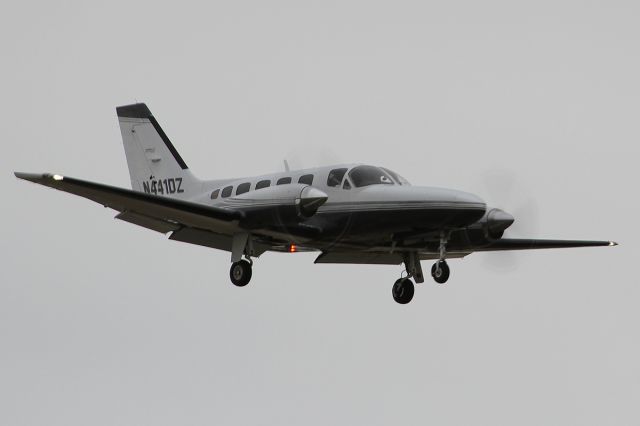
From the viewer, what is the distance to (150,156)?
33000mm

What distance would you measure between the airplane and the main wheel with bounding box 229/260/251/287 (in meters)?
0.02

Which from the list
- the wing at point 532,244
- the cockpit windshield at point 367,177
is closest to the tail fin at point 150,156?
the cockpit windshield at point 367,177

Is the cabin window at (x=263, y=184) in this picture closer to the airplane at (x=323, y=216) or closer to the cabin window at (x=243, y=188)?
the airplane at (x=323, y=216)

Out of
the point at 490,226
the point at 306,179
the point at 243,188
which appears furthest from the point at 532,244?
the point at 243,188

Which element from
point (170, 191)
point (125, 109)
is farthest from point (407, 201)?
point (125, 109)

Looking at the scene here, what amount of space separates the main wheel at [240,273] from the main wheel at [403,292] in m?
3.84

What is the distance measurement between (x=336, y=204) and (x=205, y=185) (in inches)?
199

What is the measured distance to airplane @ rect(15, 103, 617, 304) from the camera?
26.4 meters

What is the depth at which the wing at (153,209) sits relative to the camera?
25.0 meters

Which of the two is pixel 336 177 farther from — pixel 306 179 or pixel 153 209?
pixel 153 209

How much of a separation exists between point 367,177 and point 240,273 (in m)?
3.64

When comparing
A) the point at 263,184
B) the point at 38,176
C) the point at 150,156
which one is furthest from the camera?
the point at 150,156

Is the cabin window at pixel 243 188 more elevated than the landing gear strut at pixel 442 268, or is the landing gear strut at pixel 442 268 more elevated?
the cabin window at pixel 243 188

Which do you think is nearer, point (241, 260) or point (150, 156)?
point (241, 260)
